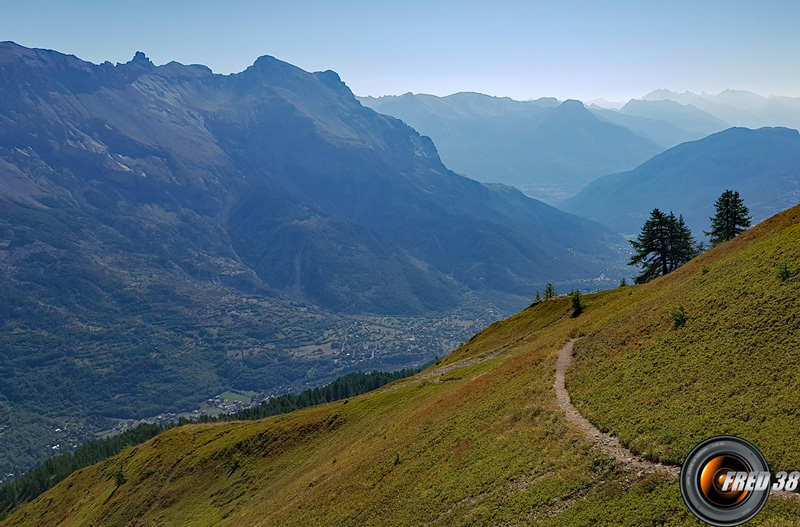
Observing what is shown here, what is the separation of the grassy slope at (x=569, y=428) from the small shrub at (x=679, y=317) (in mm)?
740

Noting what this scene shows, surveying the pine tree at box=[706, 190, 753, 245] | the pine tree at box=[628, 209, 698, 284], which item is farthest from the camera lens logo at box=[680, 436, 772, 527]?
the pine tree at box=[706, 190, 753, 245]

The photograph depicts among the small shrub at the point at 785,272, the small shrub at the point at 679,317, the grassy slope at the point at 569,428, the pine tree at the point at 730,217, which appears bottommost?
the grassy slope at the point at 569,428

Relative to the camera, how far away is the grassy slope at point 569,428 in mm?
24250

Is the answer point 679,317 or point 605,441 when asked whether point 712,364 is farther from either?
point 605,441

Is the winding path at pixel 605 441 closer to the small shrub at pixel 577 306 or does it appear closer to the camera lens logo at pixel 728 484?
the camera lens logo at pixel 728 484

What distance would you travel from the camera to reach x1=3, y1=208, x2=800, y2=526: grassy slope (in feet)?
79.6

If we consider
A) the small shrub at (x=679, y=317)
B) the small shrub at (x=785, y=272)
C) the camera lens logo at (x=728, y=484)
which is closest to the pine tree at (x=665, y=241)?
the small shrub at (x=679, y=317)

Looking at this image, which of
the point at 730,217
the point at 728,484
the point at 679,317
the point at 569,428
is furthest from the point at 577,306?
the point at 728,484

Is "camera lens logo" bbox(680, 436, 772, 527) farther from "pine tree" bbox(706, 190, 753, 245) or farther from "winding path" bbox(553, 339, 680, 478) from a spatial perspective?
"pine tree" bbox(706, 190, 753, 245)

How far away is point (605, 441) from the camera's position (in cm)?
2838

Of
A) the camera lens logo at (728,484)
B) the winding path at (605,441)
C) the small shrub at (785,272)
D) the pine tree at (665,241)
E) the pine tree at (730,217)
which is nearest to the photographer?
the camera lens logo at (728,484)

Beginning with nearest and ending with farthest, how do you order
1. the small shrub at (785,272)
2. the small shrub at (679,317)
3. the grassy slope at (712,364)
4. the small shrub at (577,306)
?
1. the grassy slope at (712,364)
2. the small shrub at (785,272)
3. the small shrub at (679,317)
4. the small shrub at (577,306)

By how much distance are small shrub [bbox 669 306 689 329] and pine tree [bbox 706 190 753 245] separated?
6042 centimetres

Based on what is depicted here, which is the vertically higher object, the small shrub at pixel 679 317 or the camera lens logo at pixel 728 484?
the small shrub at pixel 679 317
